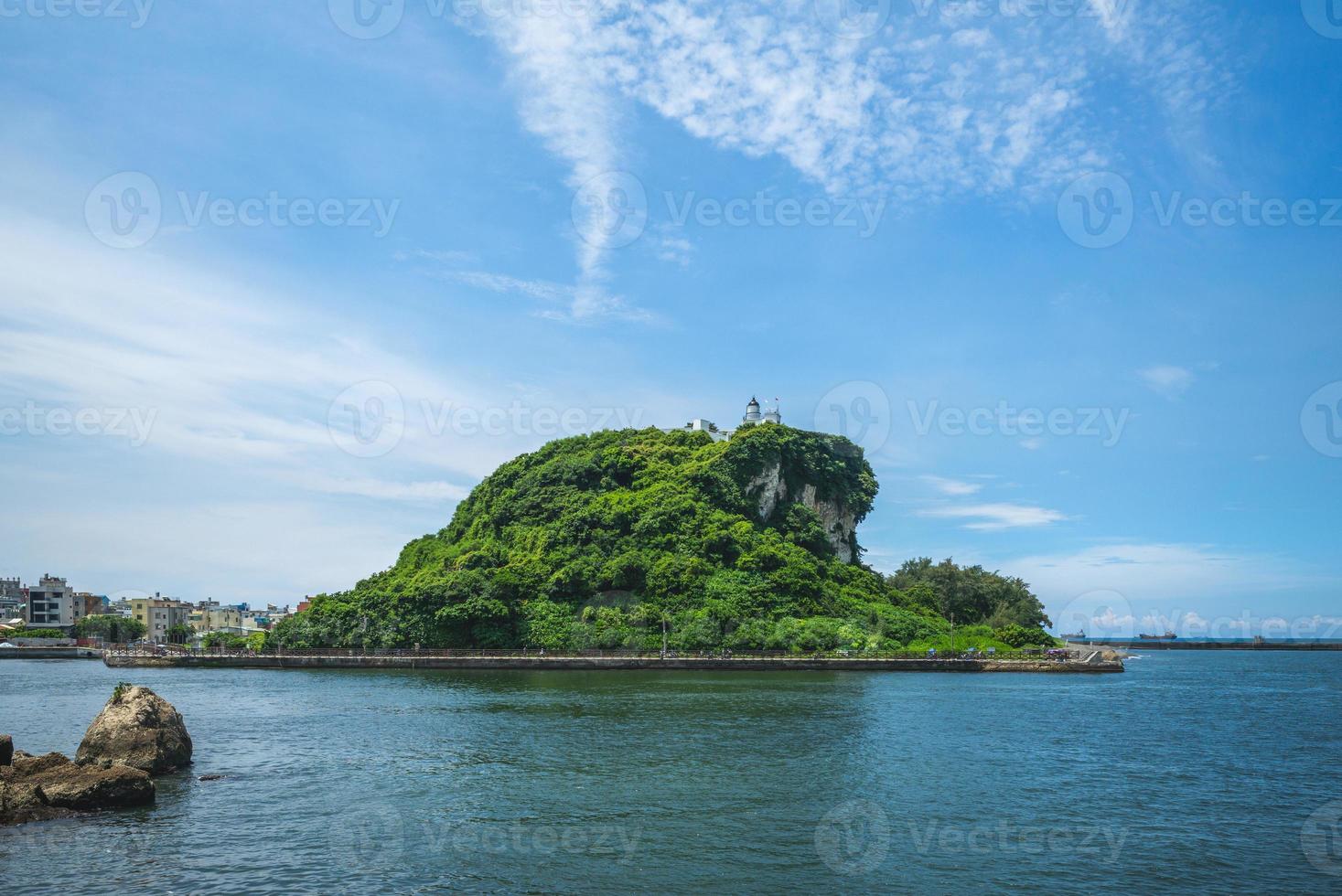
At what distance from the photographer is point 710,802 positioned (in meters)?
26.5

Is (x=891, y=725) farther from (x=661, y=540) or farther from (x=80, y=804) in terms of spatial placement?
(x=661, y=540)

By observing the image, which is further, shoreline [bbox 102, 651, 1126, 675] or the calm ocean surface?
shoreline [bbox 102, 651, 1126, 675]

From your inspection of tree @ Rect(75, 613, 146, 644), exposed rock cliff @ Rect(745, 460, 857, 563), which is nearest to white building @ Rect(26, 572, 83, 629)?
tree @ Rect(75, 613, 146, 644)

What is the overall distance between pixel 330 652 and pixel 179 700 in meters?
38.6

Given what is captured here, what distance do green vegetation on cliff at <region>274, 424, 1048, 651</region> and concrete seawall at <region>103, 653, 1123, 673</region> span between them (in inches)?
198

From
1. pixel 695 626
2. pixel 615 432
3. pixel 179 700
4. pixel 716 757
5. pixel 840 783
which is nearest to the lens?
pixel 840 783

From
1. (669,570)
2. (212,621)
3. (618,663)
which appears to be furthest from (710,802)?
(212,621)

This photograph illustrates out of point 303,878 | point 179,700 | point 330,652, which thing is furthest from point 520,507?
point 303,878

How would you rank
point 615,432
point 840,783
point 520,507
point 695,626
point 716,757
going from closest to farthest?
point 840,783 < point 716,757 < point 695,626 < point 520,507 < point 615,432

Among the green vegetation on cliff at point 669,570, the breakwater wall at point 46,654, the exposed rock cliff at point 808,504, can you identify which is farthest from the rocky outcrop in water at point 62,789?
the breakwater wall at point 46,654

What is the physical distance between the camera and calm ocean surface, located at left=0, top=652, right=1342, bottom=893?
1992 cm

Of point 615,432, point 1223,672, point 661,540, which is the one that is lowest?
point 1223,672

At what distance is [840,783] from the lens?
97.0 ft

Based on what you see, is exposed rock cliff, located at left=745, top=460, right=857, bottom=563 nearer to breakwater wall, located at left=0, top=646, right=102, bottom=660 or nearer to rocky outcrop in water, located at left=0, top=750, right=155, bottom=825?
rocky outcrop in water, located at left=0, top=750, right=155, bottom=825
